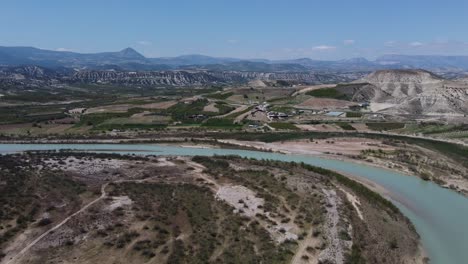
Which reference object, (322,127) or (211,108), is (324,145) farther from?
(211,108)

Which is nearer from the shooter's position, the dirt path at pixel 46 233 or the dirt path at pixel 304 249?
the dirt path at pixel 46 233

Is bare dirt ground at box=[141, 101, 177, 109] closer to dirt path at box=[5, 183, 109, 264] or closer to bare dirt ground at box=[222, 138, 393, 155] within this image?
bare dirt ground at box=[222, 138, 393, 155]

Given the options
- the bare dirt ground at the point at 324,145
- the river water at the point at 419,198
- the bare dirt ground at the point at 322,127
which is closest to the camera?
the river water at the point at 419,198

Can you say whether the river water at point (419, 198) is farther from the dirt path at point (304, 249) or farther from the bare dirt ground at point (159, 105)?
the bare dirt ground at point (159, 105)

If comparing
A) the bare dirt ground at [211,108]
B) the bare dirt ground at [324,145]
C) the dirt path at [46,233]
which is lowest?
the bare dirt ground at [211,108]

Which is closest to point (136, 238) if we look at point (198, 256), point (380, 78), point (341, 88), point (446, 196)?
point (198, 256)

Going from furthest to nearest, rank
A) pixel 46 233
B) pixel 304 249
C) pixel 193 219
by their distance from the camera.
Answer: pixel 193 219 < pixel 46 233 < pixel 304 249

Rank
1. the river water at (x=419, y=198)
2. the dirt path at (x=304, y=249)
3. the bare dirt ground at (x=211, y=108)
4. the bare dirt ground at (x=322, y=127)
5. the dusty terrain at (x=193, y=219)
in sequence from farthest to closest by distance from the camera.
Answer: the bare dirt ground at (x=211, y=108) < the bare dirt ground at (x=322, y=127) < the river water at (x=419, y=198) < the dusty terrain at (x=193, y=219) < the dirt path at (x=304, y=249)

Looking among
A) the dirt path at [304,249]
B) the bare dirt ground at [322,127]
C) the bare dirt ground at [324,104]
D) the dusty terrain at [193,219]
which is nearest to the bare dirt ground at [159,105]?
the bare dirt ground at [324,104]

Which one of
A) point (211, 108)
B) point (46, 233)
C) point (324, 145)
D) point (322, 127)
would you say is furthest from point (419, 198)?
point (211, 108)
